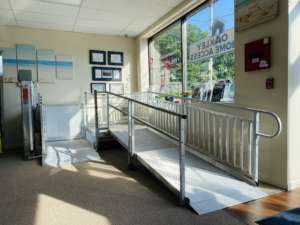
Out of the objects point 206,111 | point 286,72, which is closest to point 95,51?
point 206,111

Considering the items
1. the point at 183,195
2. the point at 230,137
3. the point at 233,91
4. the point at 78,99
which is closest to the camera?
the point at 183,195

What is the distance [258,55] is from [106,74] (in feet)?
12.8

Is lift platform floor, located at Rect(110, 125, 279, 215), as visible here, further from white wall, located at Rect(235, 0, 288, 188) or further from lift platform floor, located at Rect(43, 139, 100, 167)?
lift platform floor, located at Rect(43, 139, 100, 167)

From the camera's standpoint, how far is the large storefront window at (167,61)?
4.71 metres

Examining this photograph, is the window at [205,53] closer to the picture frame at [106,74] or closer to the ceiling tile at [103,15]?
the ceiling tile at [103,15]

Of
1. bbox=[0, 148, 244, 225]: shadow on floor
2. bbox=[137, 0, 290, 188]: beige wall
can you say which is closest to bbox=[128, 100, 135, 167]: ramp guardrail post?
bbox=[0, 148, 244, 225]: shadow on floor

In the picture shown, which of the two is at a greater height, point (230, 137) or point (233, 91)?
point (233, 91)

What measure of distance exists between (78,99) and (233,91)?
375 centimetres

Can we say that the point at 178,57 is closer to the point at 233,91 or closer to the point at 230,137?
the point at 233,91

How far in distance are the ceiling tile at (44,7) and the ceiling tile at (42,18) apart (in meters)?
0.18

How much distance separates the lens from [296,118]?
254cm

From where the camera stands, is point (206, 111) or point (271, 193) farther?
point (206, 111)

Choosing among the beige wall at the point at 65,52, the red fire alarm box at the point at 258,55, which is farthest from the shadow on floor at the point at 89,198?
the beige wall at the point at 65,52

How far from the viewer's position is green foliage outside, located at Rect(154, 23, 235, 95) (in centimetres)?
350
